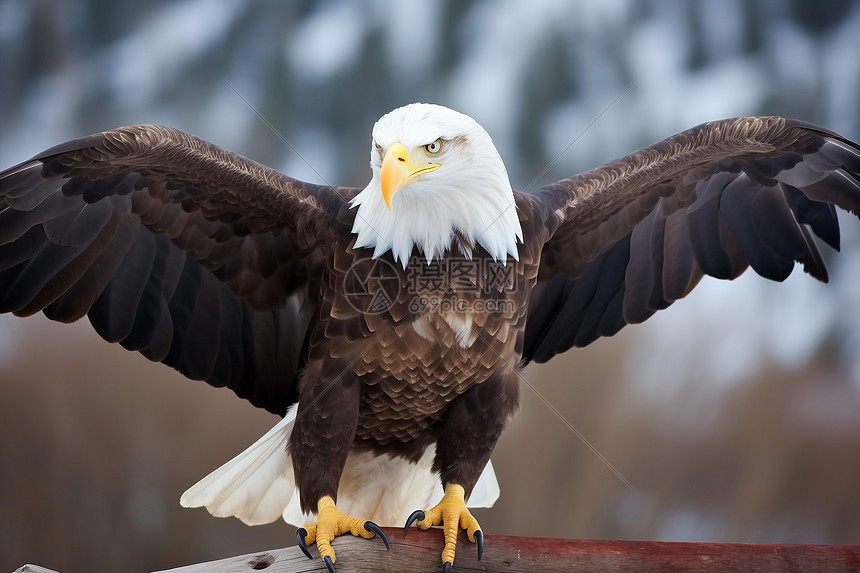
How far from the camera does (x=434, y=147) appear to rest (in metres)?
2.11

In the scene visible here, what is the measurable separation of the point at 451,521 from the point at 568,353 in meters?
2.36

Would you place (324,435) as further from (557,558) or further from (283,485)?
(557,558)

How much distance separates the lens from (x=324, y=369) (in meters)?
2.30

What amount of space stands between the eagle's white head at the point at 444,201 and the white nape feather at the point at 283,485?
82 centimetres

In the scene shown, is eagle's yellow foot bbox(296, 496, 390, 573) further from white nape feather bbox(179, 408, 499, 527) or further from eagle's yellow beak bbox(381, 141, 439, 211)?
eagle's yellow beak bbox(381, 141, 439, 211)

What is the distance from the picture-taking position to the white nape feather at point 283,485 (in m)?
2.70

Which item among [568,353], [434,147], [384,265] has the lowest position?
[568,353]

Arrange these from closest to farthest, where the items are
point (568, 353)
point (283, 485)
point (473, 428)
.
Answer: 1. point (473, 428)
2. point (283, 485)
3. point (568, 353)

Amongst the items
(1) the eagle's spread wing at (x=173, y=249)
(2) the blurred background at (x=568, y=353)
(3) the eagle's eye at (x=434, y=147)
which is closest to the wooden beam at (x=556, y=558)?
(1) the eagle's spread wing at (x=173, y=249)

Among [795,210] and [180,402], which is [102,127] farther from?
[795,210]

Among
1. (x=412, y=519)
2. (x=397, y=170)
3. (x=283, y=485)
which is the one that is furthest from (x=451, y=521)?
(x=397, y=170)

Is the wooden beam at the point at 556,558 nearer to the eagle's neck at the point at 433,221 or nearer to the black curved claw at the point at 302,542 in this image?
the black curved claw at the point at 302,542

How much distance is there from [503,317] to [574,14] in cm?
268

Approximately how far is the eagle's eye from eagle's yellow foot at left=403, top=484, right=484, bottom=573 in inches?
37.8
